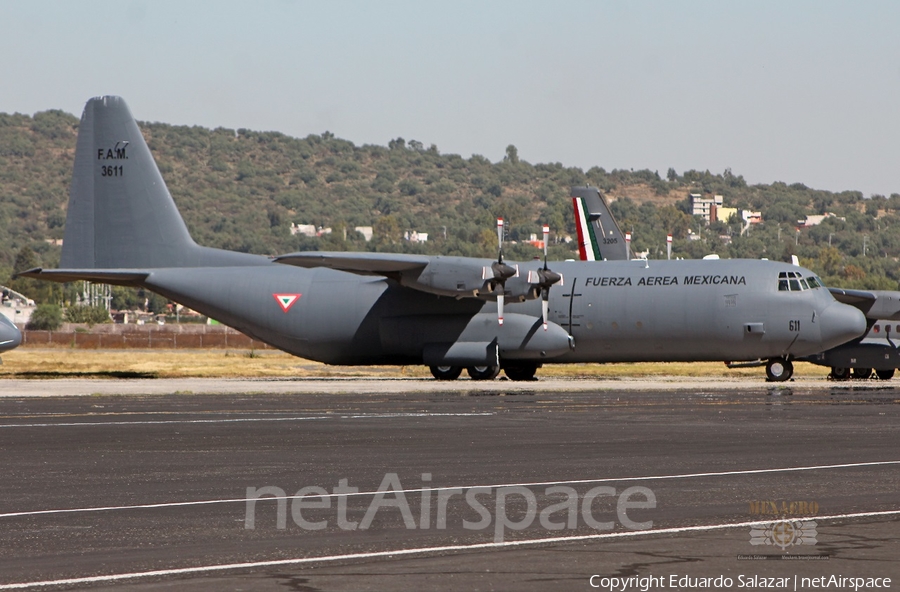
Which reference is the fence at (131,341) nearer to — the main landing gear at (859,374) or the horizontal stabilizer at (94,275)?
the horizontal stabilizer at (94,275)

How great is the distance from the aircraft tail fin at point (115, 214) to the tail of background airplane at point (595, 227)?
16299 millimetres

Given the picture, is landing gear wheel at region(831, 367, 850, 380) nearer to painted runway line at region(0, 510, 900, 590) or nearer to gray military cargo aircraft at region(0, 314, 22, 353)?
gray military cargo aircraft at region(0, 314, 22, 353)

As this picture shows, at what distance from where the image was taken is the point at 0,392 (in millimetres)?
33375

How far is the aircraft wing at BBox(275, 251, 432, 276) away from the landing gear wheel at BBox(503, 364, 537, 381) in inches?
219

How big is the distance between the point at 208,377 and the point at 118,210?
703 centimetres

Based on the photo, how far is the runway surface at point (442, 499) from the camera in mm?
8641

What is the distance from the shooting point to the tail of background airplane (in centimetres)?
5459

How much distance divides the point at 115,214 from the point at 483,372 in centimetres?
1479

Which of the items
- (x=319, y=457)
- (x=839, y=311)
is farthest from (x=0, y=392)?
(x=839, y=311)

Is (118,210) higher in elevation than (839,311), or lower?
higher

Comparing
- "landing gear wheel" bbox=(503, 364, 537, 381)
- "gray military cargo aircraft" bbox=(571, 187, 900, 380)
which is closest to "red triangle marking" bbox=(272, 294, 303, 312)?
"landing gear wheel" bbox=(503, 364, 537, 381)

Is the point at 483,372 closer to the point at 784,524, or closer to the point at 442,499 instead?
the point at 442,499

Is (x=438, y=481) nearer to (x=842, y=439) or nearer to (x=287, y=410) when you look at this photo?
(x=842, y=439)

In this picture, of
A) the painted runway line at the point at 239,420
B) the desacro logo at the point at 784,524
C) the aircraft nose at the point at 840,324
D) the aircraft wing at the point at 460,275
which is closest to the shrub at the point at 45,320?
the aircraft wing at the point at 460,275
